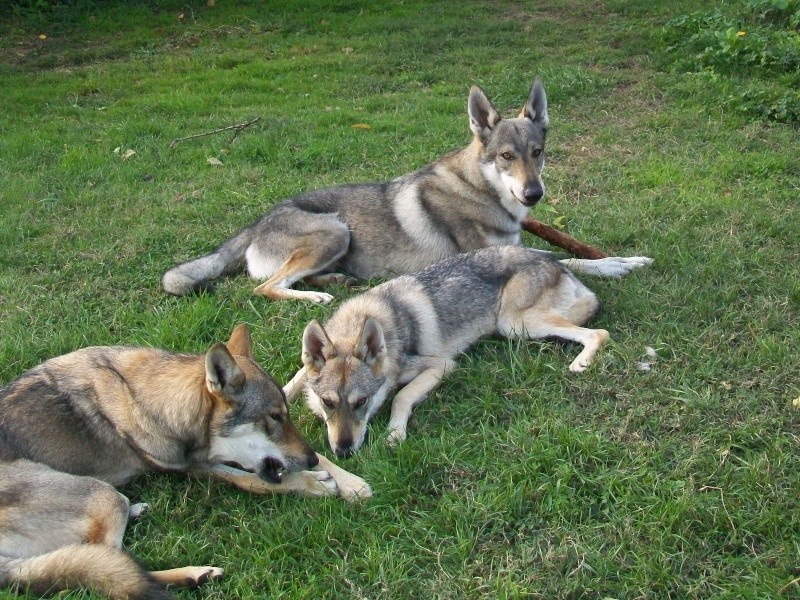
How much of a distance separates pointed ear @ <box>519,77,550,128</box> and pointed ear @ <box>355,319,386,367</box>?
296 cm

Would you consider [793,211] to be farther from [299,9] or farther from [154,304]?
[299,9]

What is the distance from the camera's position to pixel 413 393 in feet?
15.7

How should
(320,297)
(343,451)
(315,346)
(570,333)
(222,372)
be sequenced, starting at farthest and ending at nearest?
(320,297) → (570,333) → (315,346) → (343,451) → (222,372)

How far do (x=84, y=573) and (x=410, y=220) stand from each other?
4058 millimetres

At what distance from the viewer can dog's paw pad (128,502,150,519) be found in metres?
4.05

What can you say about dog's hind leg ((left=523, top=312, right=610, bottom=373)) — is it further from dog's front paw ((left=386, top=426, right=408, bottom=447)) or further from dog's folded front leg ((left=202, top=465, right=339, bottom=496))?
dog's folded front leg ((left=202, top=465, right=339, bottom=496))

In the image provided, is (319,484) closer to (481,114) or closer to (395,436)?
(395,436)

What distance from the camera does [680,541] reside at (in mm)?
3475

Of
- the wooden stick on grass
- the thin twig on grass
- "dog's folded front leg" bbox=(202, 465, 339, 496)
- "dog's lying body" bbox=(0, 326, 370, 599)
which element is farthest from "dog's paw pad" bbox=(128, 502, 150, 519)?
the thin twig on grass

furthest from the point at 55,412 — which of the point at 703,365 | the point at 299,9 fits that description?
the point at 299,9

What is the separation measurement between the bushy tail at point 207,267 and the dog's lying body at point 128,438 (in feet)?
5.42

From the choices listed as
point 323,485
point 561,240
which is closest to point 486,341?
point 561,240

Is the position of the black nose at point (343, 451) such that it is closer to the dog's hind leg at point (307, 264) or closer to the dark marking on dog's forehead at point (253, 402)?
the dark marking on dog's forehead at point (253, 402)

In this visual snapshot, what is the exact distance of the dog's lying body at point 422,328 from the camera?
456cm
